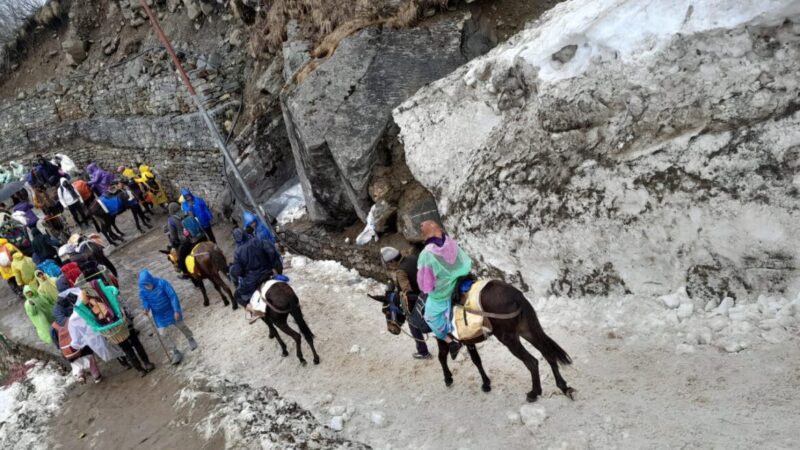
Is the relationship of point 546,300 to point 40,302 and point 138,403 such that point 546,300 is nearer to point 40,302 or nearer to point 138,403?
point 138,403

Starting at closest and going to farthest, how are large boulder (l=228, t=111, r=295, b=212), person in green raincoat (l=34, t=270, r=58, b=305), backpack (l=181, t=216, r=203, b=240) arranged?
person in green raincoat (l=34, t=270, r=58, b=305) → backpack (l=181, t=216, r=203, b=240) → large boulder (l=228, t=111, r=295, b=212)

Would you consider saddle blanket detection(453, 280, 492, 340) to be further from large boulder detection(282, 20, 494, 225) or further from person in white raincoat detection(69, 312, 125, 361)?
person in white raincoat detection(69, 312, 125, 361)

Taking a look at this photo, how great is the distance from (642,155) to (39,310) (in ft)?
33.6

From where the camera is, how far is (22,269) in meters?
11.0

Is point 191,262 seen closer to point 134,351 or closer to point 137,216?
point 134,351

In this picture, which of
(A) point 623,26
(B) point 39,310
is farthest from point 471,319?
(B) point 39,310

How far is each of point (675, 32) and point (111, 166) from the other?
22427mm

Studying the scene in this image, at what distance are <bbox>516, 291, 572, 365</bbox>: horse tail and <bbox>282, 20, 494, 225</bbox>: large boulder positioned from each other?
543 centimetres

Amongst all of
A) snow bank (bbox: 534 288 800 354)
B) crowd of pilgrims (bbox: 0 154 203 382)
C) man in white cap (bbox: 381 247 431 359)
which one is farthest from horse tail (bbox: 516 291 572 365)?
crowd of pilgrims (bbox: 0 154 203 382)

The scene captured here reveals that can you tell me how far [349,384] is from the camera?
6574 millimetres

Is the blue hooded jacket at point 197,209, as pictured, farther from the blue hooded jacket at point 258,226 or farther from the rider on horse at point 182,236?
the blue hooded jacket at point 258,226

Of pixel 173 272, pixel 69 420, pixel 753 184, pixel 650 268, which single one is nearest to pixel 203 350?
pixel 69 420

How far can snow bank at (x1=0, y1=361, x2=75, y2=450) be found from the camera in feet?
26.3

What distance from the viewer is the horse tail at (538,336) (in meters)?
4.81
